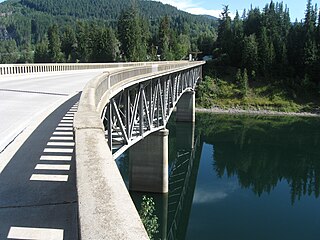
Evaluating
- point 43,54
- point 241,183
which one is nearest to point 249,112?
point 241,183

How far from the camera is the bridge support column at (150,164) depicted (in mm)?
26984

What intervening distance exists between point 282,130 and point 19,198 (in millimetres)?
60740

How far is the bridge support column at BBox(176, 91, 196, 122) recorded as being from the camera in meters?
62.0

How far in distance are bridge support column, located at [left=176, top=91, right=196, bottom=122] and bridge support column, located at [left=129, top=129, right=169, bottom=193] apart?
35097 millimetres

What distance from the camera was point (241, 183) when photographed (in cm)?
3625

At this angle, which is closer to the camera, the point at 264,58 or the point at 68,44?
the point at 264,58

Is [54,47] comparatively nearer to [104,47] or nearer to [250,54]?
[104,47]

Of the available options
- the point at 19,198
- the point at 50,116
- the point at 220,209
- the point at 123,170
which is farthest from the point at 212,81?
the point at 19,198

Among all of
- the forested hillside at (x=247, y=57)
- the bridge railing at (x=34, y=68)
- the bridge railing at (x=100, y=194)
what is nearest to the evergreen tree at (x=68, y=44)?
the forested hillside at (x=247, y=57)

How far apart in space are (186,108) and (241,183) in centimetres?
2830

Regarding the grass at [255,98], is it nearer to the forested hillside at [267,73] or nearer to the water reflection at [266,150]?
the forested hillside at [267,73]

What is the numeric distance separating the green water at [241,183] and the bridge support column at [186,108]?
1755 millimetres

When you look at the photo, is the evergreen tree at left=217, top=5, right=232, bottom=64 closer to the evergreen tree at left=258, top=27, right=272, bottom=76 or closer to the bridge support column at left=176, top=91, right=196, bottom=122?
the evergreen tree at left=258, top=27, right=272, bottom=76

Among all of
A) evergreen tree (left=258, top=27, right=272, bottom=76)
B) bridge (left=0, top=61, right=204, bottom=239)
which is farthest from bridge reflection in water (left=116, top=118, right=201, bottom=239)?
evergreen tree (left=258, top=27, right=272, bottom=76)
